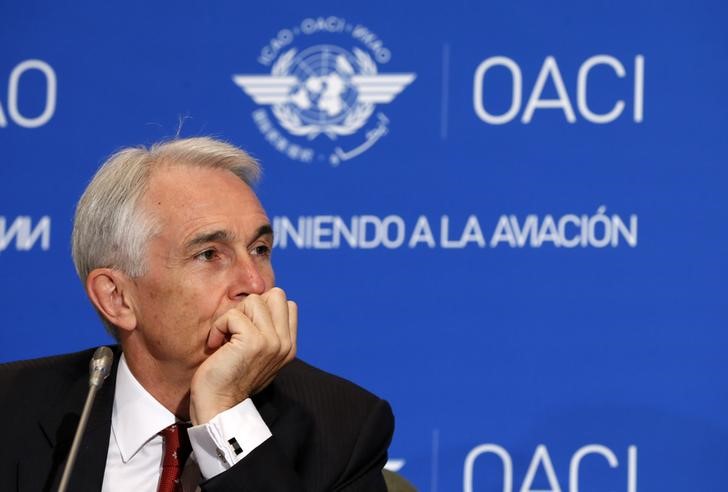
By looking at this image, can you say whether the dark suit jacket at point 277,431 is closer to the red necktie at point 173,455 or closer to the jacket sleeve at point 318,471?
the jacket sleeve at point 318,471

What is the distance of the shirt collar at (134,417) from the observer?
286 centimetres

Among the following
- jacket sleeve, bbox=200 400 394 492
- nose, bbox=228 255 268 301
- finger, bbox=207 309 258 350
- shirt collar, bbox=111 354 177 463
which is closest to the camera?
jacket sleeve, bbox=200 400 394 492

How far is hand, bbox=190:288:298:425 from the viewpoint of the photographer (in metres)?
2.62

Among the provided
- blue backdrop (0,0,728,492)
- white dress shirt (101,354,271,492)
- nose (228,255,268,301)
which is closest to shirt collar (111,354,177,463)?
white dress shirt (101,354,271,492)

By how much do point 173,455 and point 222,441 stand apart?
0.82ft

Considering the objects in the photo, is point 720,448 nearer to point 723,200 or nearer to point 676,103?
point 723,200

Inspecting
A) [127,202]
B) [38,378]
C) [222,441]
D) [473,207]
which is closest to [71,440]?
[38,378]

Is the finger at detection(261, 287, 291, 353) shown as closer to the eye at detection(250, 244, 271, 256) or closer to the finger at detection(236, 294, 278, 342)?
the finger at detection(236, 294, 278, 342)

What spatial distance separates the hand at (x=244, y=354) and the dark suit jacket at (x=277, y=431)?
0.47 feet

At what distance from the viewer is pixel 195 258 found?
2764mm

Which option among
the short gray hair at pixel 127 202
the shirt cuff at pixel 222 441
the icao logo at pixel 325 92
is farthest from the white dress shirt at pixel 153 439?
the icao logo at pixel 325 92

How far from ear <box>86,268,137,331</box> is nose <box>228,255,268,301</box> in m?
0.27

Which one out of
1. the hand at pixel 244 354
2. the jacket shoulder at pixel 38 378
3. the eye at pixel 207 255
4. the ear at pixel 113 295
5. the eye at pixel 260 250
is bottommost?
the jacket shoulder at pixel 38 378

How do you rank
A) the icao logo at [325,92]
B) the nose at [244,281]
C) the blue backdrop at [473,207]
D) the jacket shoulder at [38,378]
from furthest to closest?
the icao logo at [325,92], the blue backdrop at [473,207], the jacket shoulder at [38,378], the nose at [244,281]
